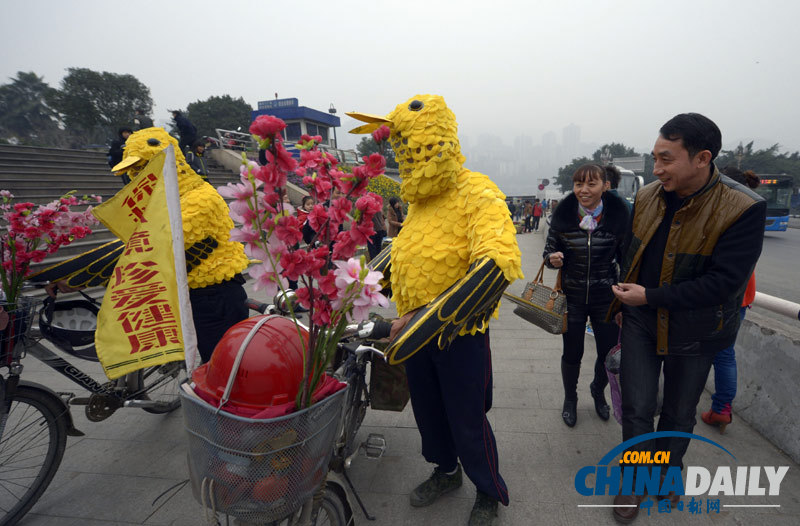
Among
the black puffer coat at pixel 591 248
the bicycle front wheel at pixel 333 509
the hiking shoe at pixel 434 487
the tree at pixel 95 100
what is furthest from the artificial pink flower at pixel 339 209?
the tree at pixel 95 100

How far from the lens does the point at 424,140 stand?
1597mm

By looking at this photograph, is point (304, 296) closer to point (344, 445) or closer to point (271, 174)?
point (271, 174)

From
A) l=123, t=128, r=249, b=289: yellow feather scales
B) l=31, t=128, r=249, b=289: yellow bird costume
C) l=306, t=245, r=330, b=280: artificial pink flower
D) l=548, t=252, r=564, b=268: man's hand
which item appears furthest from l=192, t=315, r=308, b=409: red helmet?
l=548, t=252, r=564, b=268: man's hand

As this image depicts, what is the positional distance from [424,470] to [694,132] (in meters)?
2.25

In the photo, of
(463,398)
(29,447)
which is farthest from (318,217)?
(29,447)

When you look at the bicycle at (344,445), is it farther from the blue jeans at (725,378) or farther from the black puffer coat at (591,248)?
the blue jeans at (725,378)

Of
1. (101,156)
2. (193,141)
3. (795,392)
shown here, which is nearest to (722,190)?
(795,392)

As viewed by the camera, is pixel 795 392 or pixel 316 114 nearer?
pixel 795 392

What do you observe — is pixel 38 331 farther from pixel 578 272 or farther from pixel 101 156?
pixel 101 156

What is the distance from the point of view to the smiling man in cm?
153

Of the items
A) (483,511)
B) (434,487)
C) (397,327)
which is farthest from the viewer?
(434,487)

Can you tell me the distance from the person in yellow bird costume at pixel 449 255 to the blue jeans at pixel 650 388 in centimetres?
75

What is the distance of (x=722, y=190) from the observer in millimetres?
1583

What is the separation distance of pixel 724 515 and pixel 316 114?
3478cm
